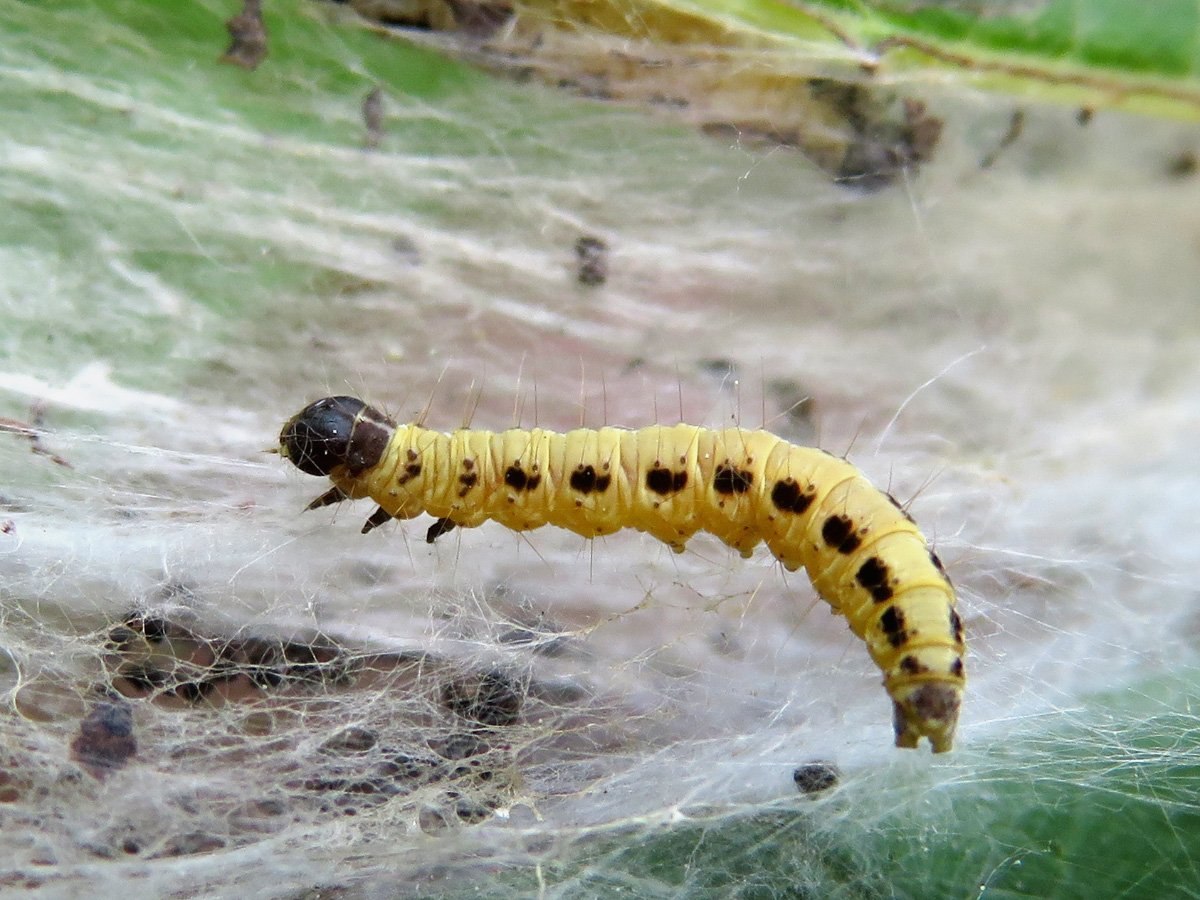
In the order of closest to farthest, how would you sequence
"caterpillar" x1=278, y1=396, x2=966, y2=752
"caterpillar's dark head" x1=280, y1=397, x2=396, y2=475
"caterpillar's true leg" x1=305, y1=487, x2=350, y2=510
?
"caterpillar" x1=278, y1=396, x2=966, y2=752
"caterpillar's dark head" x1=280, y1=397, x2=396, y2=475
"caterpillar's true leg" x1=305, y1=487, x2=350, y2=510

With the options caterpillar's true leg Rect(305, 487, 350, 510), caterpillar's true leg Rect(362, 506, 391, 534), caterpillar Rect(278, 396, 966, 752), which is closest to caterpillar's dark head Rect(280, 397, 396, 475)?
caterpillar Rect(278, 396, 966, 752)

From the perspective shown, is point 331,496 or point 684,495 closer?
point 684,495

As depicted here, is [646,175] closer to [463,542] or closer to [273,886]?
[463,542]

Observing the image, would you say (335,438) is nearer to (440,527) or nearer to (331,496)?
(331,496)

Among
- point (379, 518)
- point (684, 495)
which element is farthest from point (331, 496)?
point (684, 495)

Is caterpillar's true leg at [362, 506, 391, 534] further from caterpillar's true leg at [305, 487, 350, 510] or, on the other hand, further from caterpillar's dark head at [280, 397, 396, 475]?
caterpillar's dark head at [280, 397, 396, 475]

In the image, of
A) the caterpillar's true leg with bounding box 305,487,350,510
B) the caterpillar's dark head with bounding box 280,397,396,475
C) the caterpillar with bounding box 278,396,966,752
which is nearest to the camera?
the caterpillar with bounding box 278,396,966,752

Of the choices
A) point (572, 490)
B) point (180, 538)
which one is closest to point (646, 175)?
point (572, 490)

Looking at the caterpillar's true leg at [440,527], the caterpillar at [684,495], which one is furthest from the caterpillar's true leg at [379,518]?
the caterpillar's true leg at [440,527]
